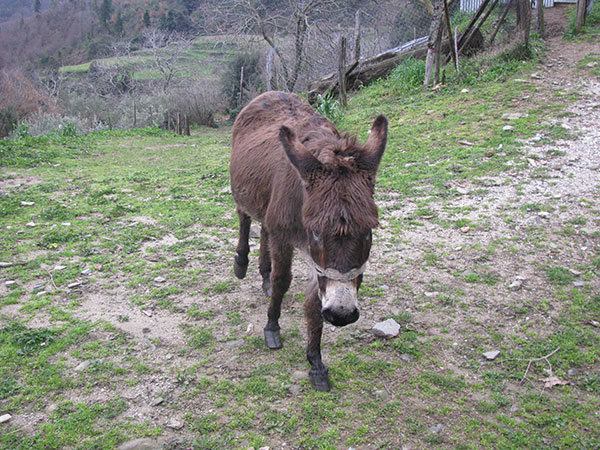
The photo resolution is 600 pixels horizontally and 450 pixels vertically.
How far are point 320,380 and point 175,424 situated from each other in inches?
38.9

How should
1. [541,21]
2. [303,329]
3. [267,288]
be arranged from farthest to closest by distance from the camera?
1. [541,21]
2. [267,288]
3. [303,329]

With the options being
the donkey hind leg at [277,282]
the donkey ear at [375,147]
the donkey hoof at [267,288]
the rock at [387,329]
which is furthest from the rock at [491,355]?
the donkey hoof at [267,288]

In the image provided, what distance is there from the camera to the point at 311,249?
→ 252cm

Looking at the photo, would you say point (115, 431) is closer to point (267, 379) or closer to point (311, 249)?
point (267, 379)

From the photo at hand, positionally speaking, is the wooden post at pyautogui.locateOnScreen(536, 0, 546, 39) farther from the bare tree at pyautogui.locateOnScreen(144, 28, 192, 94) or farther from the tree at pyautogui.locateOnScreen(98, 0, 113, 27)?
the tree at pyautogui.locateOnScreen(98, 0, 113, 27)

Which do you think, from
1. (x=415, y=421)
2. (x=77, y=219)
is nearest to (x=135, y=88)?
(x=77, y=219)

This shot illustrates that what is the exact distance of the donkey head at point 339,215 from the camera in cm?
230

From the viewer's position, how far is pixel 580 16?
400 inches

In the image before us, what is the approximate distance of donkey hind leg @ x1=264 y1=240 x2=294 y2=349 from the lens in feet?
10.2

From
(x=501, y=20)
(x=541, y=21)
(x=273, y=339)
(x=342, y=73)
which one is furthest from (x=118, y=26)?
(x=273, y=339)

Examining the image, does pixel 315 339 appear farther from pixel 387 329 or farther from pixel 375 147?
pixel 375 147

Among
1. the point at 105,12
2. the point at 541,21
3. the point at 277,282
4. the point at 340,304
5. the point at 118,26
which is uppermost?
the point at 105,12

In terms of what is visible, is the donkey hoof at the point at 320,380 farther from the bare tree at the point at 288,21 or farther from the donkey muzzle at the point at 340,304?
the bare tree at the point at 288,21

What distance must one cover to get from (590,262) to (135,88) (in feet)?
114
